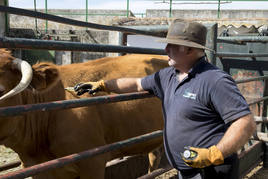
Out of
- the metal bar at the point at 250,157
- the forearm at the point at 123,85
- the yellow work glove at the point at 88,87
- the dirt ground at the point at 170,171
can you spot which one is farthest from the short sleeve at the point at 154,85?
the dirt ground at the point at 170,171

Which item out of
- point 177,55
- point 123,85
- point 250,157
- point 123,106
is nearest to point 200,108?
point 177,55

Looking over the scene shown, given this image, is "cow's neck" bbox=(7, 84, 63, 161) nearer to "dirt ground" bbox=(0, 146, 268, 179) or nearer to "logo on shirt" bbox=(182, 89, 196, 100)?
"logo on shirt" bbox=(182, 89, 196, 100)

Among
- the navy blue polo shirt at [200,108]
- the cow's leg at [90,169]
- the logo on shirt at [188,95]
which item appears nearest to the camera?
the navy blue polo shirt at [200,108]

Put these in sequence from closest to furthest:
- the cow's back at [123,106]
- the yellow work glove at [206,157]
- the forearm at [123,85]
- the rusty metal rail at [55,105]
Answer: the rusty metal rail at [55,105] → the yellow work glove at [206,157] → the forearm at [123,85] → the cow's back at [123,106]

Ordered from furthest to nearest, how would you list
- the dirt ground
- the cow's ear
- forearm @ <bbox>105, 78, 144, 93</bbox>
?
1. the dirt ground
2. forearm @ <bbox>105, 78, 144, 93</bbox>
3. the cow's ear

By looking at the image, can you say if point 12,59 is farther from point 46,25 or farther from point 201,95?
point 46,25

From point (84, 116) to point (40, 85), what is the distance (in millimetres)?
563

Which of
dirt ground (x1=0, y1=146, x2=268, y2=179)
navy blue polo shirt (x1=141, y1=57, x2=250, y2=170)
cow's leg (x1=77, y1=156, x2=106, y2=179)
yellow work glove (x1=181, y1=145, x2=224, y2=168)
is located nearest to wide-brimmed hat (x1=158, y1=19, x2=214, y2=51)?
navy blue polo shirt (x1=141, y1=57, x2=250, y2=170)

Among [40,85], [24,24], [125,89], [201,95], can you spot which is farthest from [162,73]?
[24,24]

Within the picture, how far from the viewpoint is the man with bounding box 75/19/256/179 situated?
1.69 m

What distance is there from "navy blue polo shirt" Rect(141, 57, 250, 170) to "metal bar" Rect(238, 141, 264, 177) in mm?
2294

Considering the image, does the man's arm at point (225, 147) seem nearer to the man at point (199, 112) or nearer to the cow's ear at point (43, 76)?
the man at point (199, 112)

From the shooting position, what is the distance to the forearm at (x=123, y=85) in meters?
2.46

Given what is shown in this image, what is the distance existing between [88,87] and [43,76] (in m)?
0.38
